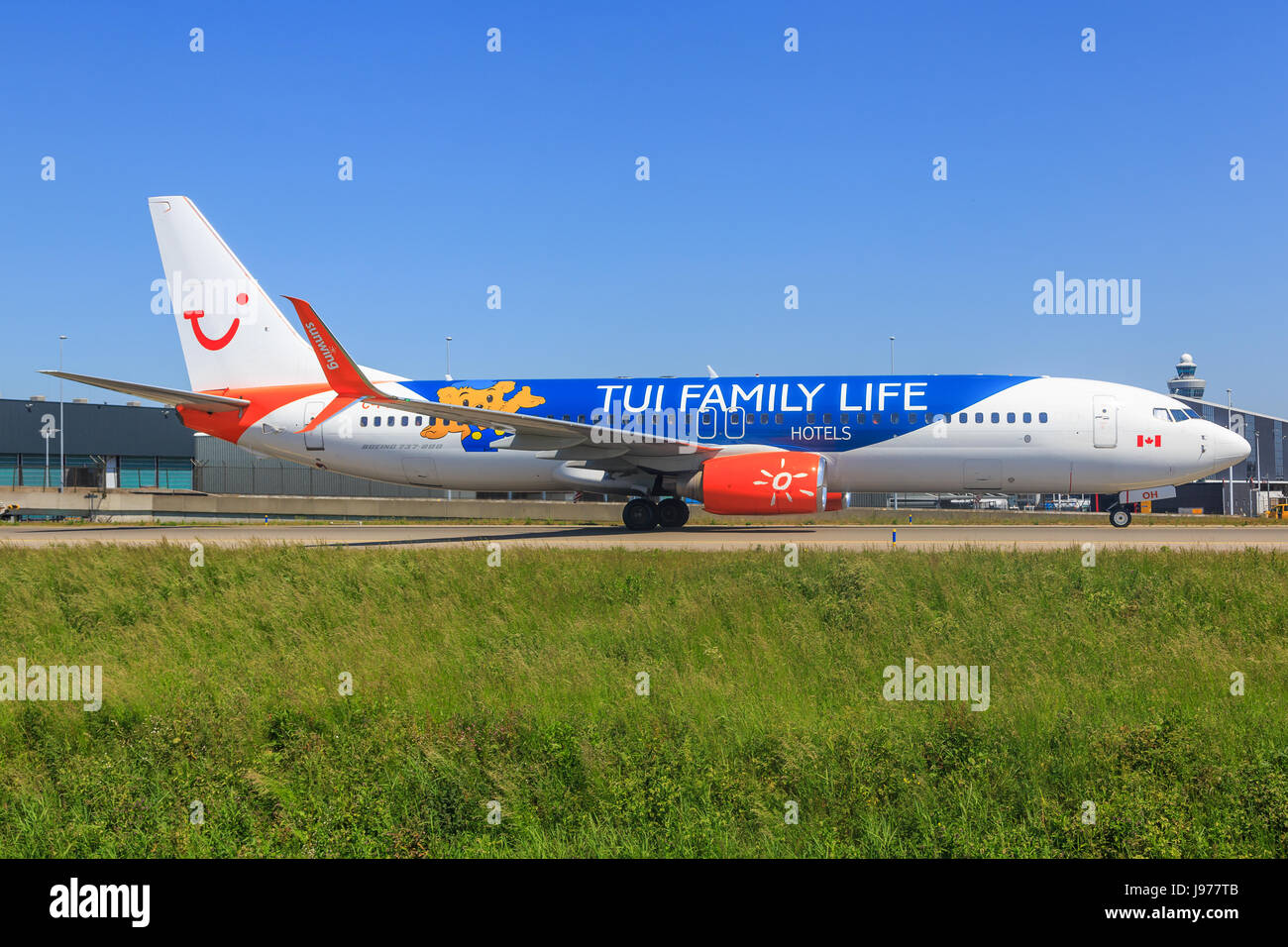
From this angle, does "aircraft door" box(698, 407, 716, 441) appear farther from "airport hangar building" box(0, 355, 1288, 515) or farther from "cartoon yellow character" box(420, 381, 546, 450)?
"airport hangar building" box(0, 355, 1288, 515)

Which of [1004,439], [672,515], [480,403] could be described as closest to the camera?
[1004,439]

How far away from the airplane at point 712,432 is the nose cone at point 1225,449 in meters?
0.04

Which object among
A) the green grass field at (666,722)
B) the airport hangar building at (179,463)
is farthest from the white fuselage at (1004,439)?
the airport hangar building at (179,463)

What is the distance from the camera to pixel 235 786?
7.48 metres

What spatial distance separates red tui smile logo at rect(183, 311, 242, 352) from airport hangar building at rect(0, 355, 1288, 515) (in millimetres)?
30311

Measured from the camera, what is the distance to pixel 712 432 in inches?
998

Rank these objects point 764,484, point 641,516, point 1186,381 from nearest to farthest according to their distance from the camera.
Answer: point 764,484 → point 641,516 → point 1186,381

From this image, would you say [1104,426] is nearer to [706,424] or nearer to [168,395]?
[706,424]

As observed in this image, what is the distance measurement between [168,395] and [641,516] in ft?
44.6

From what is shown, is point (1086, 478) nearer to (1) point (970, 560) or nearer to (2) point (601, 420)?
(1) point (970, 560)

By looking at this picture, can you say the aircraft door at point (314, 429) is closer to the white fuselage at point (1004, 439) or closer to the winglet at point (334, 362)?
the winglet at point (334, 362)

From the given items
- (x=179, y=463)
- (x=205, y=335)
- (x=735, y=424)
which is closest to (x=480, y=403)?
(x=735, y=424)

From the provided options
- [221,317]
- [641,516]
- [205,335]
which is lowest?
[641,516]
